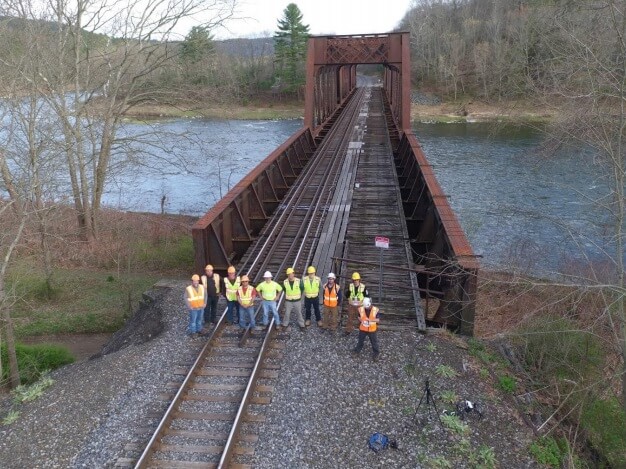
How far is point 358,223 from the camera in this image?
53.2 feet

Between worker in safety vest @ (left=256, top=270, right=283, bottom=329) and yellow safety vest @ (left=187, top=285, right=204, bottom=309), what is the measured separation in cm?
116

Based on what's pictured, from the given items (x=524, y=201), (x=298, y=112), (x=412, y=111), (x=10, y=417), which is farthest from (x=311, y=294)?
(x=298, y=112)

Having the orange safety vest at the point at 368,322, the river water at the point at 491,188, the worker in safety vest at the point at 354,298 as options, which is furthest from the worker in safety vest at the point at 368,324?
the river water at the point at 491,188

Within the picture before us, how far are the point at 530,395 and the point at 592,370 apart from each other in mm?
4641

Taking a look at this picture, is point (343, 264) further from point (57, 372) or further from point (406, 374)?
point (57, 372)

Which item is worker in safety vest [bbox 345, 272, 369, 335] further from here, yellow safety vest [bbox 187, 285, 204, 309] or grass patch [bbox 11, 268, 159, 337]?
grass patch [bbox 11, 268, 159, 337]

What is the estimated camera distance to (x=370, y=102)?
5653cm

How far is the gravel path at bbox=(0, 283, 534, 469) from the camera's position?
7359mm

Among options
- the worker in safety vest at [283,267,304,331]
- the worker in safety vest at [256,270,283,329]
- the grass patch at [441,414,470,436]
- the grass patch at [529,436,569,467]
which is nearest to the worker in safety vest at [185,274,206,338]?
the worker in safety vest at [256,270,283,329]

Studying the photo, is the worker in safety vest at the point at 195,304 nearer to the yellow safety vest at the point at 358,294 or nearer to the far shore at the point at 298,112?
the yellow safety vest at the point at 358,294

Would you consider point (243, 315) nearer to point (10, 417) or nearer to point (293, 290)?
point (293, 290)

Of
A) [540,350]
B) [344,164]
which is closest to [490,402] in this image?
[540,350]

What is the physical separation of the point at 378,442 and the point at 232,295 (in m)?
4.33

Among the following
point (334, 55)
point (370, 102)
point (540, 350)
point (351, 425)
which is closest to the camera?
point (351, 425)
